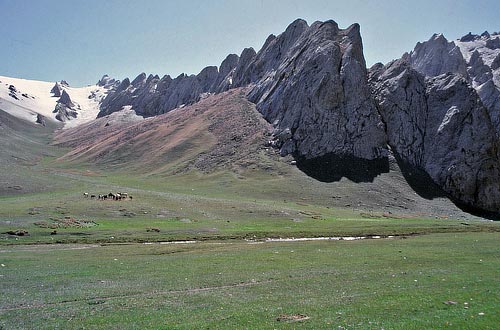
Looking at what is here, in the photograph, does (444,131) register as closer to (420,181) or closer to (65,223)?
(420,181)

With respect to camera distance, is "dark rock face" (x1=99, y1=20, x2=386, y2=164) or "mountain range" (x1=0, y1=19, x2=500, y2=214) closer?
"mountain range" (x1=0, y1=19, x2=500, y2=214)

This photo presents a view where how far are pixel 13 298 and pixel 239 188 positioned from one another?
8148 centimetres

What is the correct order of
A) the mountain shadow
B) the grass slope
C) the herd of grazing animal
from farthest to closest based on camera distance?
1. the mountain shadow
2. the herd of grazing animal
3. the grass slope

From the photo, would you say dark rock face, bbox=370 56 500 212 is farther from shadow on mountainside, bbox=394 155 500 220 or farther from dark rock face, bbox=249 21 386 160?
dark rock face, bbox=249 21 386 160

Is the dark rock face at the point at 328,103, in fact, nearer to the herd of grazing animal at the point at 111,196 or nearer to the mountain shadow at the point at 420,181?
the mountain shadow at the point at 420,181

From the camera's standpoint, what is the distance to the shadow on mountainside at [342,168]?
111438 millimetres

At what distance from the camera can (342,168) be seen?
11500 centimetres

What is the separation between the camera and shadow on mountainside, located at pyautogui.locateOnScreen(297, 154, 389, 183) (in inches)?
4387

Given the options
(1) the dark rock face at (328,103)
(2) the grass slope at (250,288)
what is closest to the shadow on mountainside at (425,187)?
(1) the dark rock face at (328,103)

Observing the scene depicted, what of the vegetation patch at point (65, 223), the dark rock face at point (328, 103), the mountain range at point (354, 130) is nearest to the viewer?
the vegetation patch at point (65, 223)

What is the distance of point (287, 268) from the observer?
3152 centimetres

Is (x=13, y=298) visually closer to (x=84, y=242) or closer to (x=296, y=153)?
(x=84, y=242)

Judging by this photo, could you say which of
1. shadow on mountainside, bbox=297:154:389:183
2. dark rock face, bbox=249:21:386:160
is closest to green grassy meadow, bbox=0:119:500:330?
shadow on mountainside, bbox=297:154:389:183

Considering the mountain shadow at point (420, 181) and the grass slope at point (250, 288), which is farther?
the mountain shadow at point (420, 181)
